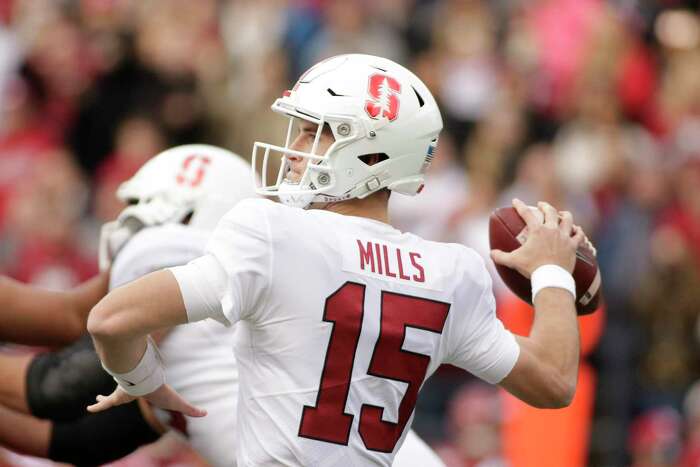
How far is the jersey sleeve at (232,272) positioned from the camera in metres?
3.16

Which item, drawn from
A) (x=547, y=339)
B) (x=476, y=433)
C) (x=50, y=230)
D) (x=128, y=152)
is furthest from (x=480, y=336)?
(x=128, y=152)

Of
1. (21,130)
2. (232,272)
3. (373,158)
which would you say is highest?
(373,158)

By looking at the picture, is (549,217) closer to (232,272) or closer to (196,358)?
(232,272)

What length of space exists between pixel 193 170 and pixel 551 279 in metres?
1.62

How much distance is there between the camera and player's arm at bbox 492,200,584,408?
3.55 m

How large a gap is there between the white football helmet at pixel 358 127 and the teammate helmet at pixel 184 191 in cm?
107

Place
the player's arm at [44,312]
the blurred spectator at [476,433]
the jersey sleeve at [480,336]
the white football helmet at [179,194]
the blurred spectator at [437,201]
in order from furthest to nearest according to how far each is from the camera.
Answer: the blurred spectator at [437,201] → the blurred spectator at [476,433] → the white football helmet at [179,194] → the player's arm at [44,312] → the jersey sleeve at [480,336]

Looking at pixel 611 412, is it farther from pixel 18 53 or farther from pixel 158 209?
pixel 18 53

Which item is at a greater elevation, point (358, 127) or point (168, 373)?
point (358, 127)

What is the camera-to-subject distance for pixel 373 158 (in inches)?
141

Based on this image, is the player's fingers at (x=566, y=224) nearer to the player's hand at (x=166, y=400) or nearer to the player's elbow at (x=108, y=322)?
the player's hand at (x=166, y=400)

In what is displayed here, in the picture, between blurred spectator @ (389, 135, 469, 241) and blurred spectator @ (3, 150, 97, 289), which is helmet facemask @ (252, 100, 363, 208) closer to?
blurred spectator @ (389, 135, 469, 241)

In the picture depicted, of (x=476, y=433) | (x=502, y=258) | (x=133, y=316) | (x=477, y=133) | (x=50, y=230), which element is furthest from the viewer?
(x=477, y=133)

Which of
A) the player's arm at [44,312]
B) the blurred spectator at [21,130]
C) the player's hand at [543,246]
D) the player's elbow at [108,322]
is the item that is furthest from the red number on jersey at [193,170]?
the blurred spectator at [21,130]
